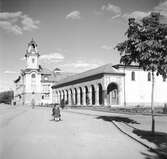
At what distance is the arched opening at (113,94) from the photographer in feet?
177

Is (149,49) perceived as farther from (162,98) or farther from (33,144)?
(162,98)

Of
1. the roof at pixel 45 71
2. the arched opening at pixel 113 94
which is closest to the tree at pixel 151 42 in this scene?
the arched opening at pixel 113 94

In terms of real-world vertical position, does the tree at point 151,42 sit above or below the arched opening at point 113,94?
above

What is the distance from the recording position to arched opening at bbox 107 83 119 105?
177ft

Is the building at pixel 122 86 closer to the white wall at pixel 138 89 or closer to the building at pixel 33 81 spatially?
the white wall at pixel 138 89

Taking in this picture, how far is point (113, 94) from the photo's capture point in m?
55.1

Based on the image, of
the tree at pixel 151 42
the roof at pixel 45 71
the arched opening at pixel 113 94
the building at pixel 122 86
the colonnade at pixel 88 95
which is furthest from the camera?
the roof at pixel 45 71

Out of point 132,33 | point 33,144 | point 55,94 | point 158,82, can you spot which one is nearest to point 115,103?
point 158,82

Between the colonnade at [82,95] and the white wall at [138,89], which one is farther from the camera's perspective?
the colonnade at [82,95]

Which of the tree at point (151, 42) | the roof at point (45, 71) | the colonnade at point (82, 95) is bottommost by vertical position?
the colonnade at point (82, 95)

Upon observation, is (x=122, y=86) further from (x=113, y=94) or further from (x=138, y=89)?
(x=138, y=89)

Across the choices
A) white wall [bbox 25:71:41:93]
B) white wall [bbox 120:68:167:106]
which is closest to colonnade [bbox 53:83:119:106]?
white wall [bbox 120:68:167:106]

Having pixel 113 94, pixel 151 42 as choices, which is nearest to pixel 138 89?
pixel 113 94

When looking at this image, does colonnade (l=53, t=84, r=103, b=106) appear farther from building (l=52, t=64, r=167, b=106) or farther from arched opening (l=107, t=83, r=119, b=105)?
arched opening (l=107, t=83, r=119, b=105)
